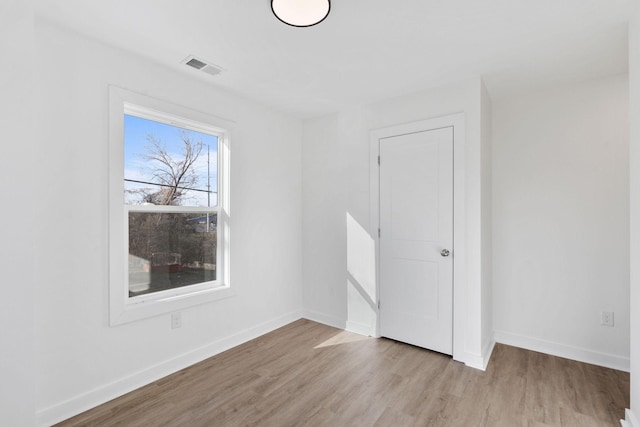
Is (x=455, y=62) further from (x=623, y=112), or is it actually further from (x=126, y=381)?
(x=126, y=381)

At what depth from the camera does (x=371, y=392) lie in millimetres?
2348

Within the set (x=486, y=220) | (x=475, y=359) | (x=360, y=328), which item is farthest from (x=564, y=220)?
(x=360, y=328)

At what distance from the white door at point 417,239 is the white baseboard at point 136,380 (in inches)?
59.7

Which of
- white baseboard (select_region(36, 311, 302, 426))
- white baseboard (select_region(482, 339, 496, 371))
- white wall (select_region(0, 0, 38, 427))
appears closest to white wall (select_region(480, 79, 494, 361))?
white baseboard (select_region(482, 339, 496, 371))

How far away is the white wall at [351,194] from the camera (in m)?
2.75

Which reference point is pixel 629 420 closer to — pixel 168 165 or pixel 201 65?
pixel 168 165

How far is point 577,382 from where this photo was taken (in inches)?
97.1

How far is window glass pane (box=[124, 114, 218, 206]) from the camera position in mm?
2498

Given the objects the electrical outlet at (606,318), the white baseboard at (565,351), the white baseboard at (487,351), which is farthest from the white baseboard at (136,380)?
the electrical outlet at (606,318)

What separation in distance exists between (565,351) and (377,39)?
322cm

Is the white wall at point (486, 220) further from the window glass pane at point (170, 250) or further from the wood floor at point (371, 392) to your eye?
the window glass pane at point (170, 250)

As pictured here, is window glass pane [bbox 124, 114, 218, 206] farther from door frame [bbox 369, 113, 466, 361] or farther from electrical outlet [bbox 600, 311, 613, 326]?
electrical outlet [bbox 600, 311, 613, 326]

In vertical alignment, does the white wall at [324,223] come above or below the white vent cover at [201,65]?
below

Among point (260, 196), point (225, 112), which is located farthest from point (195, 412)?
point (225, 112)
